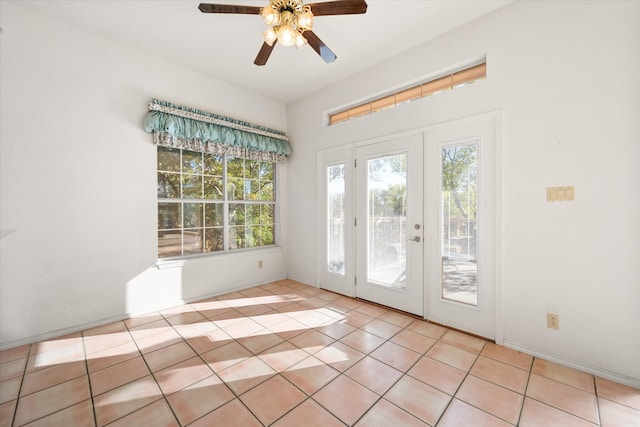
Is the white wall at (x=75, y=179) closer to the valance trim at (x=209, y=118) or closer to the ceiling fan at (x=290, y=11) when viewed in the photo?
the valance trim at (x=209, y=118)

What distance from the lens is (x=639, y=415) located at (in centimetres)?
157

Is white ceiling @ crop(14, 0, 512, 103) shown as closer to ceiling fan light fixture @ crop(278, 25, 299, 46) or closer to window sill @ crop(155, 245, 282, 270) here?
ceiling fan light fixture @ crop(278, 25, 299, 46)

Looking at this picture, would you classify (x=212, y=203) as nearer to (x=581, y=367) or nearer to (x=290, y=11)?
(x=290, y=11)

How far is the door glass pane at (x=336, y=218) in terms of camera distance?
3.75 meters

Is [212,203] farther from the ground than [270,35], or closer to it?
closer to it

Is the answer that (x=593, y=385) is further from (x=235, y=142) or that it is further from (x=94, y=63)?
(x=94, y=63)

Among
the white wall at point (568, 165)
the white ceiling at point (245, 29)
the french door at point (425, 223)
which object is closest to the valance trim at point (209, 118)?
the white ceiling at point (245, 29)

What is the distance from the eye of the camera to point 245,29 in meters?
2.65

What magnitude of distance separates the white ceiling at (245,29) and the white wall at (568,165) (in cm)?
40

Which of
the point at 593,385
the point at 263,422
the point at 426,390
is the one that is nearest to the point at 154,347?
the point at 263,422

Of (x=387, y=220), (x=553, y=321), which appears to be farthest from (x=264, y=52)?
(x=553, y=321)

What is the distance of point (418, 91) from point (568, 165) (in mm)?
1580

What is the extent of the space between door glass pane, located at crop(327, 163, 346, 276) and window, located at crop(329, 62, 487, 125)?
0.74m

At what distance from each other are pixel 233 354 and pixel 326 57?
269 cm
